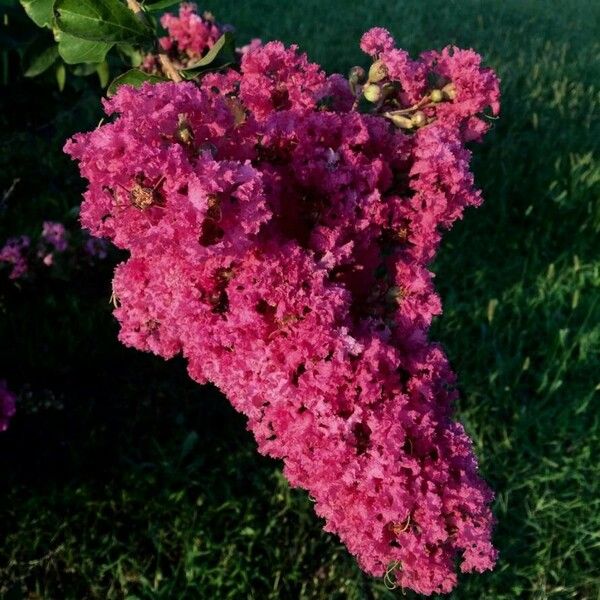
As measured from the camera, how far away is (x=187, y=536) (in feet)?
6.85

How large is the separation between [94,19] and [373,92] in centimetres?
57

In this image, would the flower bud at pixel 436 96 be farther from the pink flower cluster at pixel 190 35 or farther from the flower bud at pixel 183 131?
the pink flower cluster at pixel 190 35

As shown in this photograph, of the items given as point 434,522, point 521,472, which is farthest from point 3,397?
point 521,472

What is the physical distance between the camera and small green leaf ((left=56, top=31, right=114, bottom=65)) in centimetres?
140

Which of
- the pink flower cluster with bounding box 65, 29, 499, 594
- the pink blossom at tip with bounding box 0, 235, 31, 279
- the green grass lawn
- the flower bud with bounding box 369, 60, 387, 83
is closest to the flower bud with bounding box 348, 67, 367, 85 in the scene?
the flower bud with bounding box 369, 60, 387, 83

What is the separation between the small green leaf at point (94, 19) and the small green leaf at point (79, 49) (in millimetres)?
107

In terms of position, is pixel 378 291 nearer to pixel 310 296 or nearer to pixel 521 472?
pixel 310 296

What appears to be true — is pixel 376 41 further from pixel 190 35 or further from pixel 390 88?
pixel 190 35

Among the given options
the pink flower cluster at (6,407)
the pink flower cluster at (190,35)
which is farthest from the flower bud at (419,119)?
the pink flower cluster at (6,407)

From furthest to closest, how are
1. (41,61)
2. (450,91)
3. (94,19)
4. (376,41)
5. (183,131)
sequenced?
1. (41,61)
2. (376,41)
3. (450,91)
4. (94,19)
5. (183,131)

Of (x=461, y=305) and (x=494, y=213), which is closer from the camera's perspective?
(x=461, y=305)

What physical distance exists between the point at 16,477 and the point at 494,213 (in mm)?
2501

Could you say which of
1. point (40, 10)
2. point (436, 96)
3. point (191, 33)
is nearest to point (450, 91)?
point (436, 96)

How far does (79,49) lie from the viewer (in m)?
1.41
